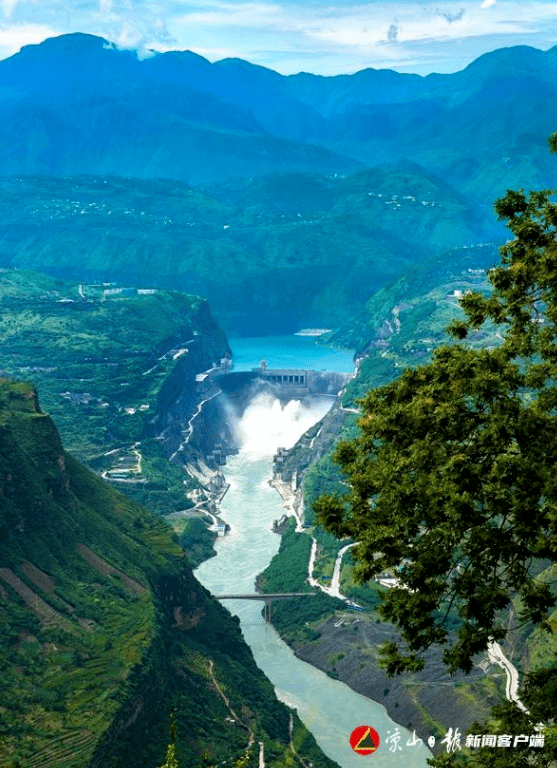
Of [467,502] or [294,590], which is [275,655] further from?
[467,502]

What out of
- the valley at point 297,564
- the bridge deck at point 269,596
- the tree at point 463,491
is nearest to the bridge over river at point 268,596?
the bridge deck at point 269,596

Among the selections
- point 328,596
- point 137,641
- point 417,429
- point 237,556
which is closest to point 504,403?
point 417,429

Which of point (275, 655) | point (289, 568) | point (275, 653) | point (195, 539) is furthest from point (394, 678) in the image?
point (195, 539)

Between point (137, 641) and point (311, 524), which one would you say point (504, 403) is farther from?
point (311, 524)

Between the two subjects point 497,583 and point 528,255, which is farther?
point 528,255

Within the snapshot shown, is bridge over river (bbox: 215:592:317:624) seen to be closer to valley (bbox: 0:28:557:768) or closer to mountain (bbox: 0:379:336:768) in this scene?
valley (bbox: 0:28:557:768)

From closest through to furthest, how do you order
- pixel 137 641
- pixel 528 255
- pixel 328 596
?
pixel 528 255 < pixel 137 641 < pixel 328 596

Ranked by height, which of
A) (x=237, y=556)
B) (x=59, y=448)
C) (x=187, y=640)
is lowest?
(x=237, y=556)

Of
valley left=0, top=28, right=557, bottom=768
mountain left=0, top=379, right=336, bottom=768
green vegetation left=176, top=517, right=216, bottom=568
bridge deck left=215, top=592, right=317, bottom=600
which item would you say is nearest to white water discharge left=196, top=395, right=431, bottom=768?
valley left=0, top=28, right=557, bottom=768
